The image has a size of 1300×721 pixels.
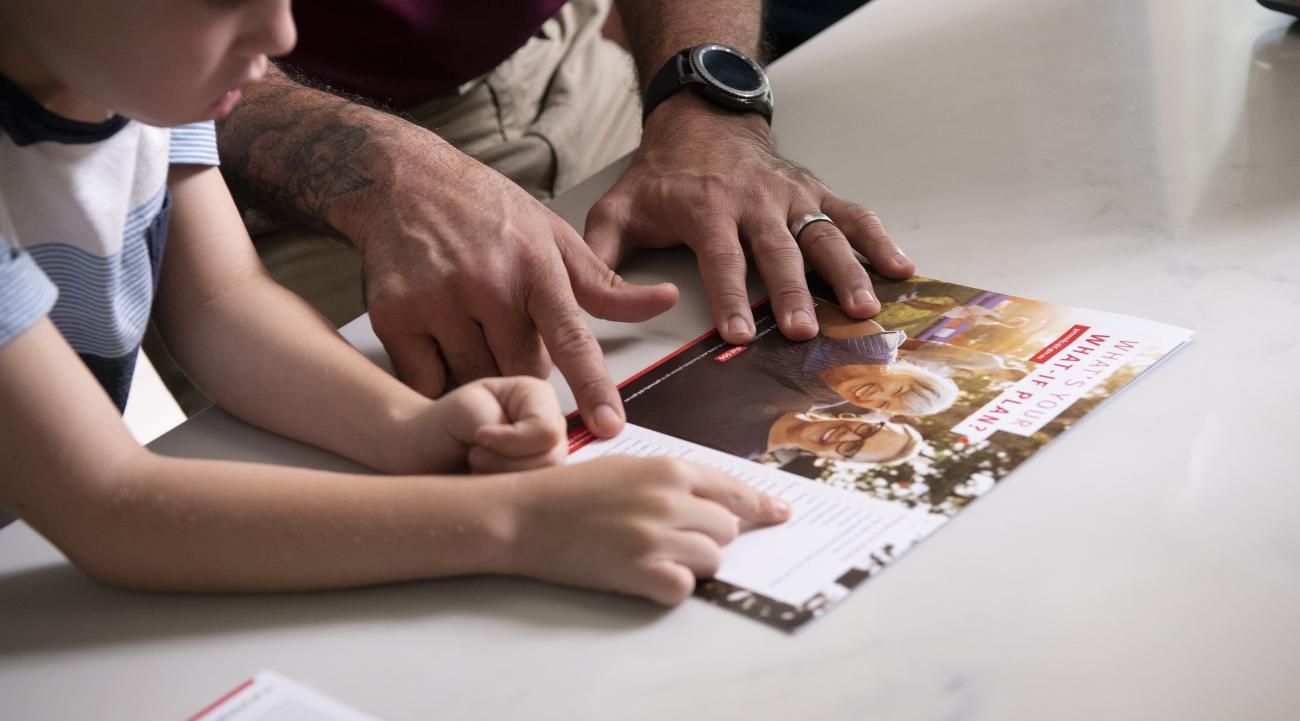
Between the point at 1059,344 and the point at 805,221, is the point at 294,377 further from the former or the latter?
the point at 1059,344

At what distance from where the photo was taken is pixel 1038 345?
2.56 ft

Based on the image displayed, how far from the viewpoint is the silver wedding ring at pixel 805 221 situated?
0.93m

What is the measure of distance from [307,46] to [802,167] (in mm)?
612

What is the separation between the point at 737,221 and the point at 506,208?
0.20 m

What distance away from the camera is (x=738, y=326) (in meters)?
0.86

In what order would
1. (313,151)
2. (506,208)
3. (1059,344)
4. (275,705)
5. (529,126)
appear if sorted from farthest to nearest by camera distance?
(529,126) < (313,151) < (506,208) < (1059,344) < (275,705)

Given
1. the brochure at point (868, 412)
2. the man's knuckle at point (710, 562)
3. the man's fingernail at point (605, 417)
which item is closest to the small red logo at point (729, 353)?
the brochure at point (868, 412)

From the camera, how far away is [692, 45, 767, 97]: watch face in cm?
114

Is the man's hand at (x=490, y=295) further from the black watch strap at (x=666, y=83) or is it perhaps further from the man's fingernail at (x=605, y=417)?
the black watch strap at (x=666, y=83)

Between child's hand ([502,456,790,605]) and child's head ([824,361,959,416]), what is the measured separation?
0.14 metres

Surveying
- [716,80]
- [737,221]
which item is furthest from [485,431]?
[716,80]

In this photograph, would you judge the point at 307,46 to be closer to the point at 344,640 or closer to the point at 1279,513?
the point at 344,640

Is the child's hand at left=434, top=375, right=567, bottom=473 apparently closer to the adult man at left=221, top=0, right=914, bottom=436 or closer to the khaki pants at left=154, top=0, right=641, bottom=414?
the adult man at left=221, top=0, right=914, bottom=436

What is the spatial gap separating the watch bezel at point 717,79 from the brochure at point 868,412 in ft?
1.01
